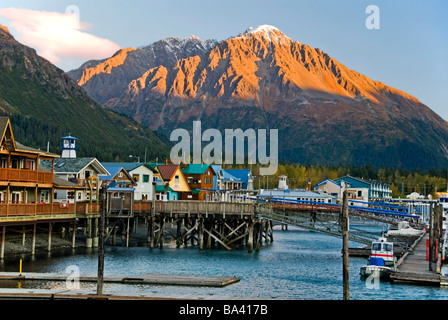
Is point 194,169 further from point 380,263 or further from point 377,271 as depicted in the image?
point 377,271

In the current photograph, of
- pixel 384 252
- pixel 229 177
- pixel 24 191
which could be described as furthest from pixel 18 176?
pixel 229 177

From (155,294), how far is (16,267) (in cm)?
2420

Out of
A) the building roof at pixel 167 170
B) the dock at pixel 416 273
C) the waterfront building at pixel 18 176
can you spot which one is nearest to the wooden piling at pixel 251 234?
the dock at pixel 416 273

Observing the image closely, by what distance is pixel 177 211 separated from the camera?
8562 centimetres

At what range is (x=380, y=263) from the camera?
61875 mm

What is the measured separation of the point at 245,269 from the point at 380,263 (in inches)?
522

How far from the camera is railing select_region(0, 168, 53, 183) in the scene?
6606 centimetres

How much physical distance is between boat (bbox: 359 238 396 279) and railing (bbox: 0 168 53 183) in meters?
35.6

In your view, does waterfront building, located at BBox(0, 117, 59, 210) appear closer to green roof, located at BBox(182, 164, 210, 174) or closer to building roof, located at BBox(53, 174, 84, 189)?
building roof, located at BBox(53, 174, 84, 189)

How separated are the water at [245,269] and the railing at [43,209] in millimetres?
4660
